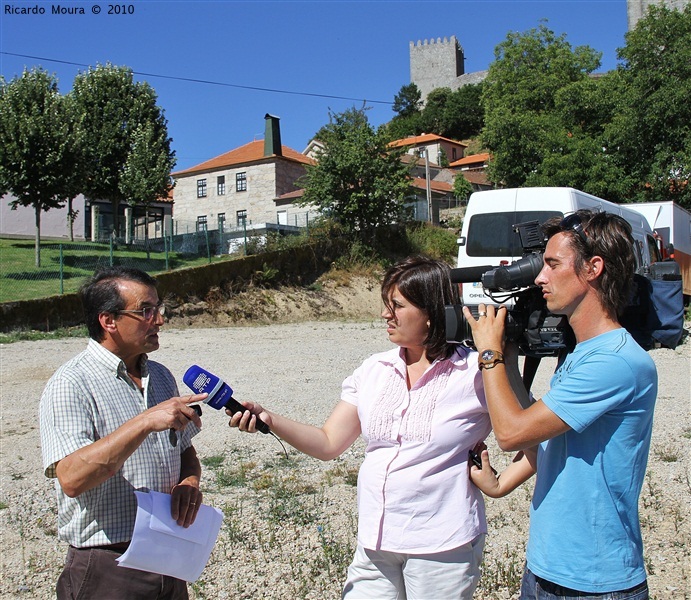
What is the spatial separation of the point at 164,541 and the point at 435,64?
111m

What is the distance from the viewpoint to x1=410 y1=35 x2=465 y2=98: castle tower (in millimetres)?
104125

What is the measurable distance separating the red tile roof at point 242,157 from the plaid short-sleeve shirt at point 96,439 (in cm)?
4316

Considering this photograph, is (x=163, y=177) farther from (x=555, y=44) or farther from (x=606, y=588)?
(x=606, y=588)

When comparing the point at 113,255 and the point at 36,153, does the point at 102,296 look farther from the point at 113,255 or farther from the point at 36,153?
the point at 36,153

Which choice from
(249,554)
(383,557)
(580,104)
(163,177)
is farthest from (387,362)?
(580,104)

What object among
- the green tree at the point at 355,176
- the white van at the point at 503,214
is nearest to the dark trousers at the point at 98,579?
the white van at the point at 503,214

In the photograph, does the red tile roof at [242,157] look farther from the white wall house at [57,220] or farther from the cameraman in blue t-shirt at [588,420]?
the cameraman in blue t-shirt at [588,420]

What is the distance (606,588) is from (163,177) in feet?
112

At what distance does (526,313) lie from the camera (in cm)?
227

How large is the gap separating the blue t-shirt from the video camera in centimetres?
12

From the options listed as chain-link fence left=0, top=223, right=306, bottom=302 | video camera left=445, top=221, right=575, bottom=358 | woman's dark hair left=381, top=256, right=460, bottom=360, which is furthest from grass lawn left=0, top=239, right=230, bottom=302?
video camera left=445, top=221, right=575, bottom=358

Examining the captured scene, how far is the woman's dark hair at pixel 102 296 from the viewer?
260 centimetres

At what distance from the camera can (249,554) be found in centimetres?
441


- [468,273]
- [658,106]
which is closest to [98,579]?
[468,273]
